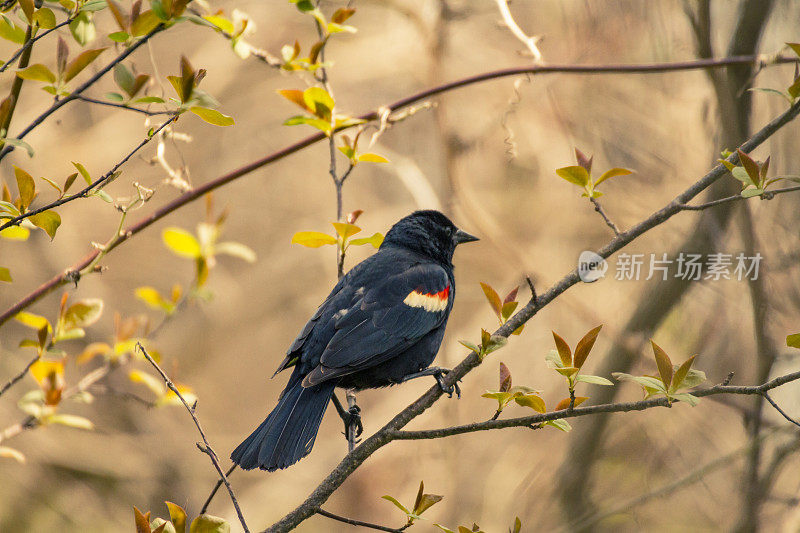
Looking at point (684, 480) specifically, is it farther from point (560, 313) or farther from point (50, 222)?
point (50, 222)

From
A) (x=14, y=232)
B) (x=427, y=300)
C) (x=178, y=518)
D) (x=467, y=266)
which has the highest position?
(x=467, y=266)

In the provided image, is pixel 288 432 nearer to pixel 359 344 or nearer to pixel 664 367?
pixel 359 344

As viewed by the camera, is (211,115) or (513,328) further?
(513,328)

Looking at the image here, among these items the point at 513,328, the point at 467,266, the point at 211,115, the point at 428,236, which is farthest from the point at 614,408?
the point at 467,266

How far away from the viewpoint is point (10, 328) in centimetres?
511

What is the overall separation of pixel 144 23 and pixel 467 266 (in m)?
4.46

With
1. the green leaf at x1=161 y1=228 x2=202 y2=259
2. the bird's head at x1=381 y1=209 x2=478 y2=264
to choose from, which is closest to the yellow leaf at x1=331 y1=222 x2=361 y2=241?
the green leaf at x1=161 y1=228 x2=202 y2=259

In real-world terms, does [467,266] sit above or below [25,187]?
above

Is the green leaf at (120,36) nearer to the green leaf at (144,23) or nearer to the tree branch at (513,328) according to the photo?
the green leaf at (144,23)

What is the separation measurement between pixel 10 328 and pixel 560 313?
14.1ft

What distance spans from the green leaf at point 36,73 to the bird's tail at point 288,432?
4.03ft

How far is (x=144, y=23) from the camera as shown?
1520mm

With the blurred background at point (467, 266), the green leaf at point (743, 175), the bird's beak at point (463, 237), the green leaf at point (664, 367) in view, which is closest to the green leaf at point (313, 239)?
the green leaf at point (664, 367)

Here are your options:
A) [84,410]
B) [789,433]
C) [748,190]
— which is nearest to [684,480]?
[789,433]
